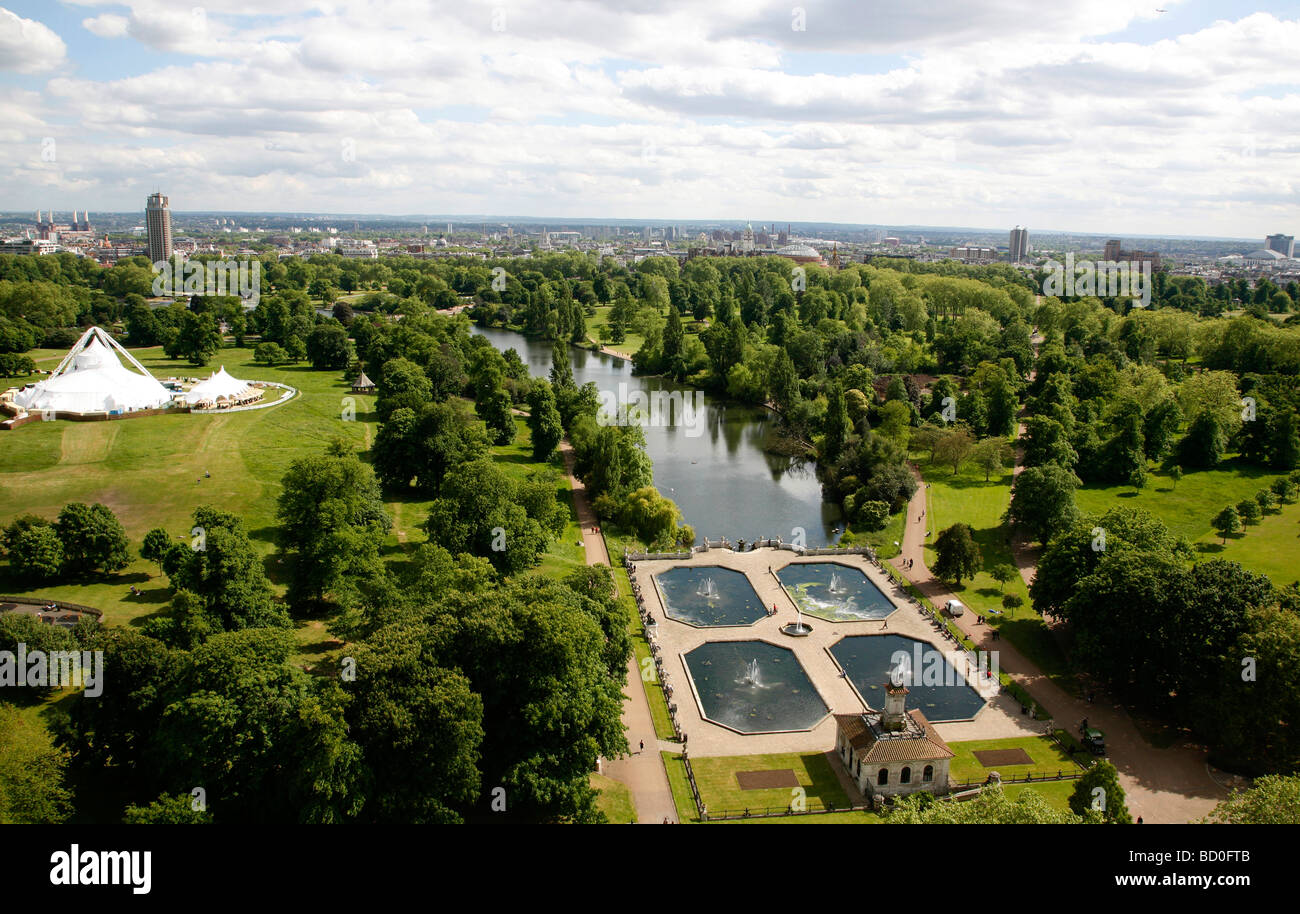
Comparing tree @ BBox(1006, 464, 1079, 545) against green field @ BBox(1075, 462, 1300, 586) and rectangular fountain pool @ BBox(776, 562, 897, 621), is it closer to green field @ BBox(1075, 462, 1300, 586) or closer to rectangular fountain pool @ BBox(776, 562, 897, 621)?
green field @ BBox(1075, 462, 1300, 586)

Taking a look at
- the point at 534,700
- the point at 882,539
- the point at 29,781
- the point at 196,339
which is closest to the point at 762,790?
the point at 534,700

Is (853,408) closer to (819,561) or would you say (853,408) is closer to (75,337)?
(819,561)

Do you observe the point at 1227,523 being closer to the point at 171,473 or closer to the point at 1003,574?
the point at 1003,574

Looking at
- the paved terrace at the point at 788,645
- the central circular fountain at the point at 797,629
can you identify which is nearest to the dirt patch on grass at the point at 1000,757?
the paved terrace at the point at 788,645

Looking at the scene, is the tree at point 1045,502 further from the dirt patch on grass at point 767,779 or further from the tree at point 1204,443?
the dirt patch on grass at point 767,779

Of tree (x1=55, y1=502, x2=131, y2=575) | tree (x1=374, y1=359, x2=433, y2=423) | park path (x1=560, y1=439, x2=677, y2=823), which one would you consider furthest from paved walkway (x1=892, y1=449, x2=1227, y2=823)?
tree (x1=374, y1=359, x2=433, y2=423)

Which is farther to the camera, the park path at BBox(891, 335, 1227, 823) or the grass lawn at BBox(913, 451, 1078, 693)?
the grass lawn at BBox(913, 451, 1078, 693)
